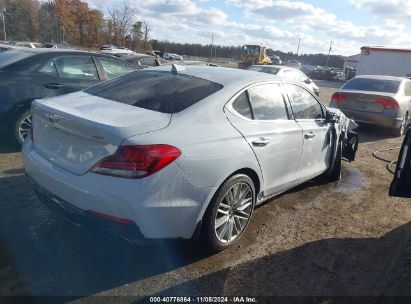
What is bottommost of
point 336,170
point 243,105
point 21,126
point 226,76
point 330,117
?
point 336,170

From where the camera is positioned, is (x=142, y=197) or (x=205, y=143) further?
(x=205, y=143)

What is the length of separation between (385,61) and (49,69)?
3543 cm

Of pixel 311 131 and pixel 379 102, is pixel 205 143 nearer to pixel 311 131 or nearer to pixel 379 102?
pixel 311 131

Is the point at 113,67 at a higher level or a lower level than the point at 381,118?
higher

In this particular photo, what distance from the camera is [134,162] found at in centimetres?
269

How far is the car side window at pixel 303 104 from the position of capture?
14.4ft

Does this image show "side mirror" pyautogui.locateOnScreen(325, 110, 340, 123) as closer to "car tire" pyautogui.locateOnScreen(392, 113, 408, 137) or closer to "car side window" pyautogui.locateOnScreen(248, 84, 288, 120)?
"car side window" pyautogui.locateOnScreen(248, 84, 288, 120)

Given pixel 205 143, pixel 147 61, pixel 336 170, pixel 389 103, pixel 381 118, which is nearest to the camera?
pixel 205 143

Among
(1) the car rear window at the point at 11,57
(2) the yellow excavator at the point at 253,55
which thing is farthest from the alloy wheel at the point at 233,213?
(2) the yellow excavator at the point at 253,55

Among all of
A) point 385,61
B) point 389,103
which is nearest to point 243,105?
point 389,103

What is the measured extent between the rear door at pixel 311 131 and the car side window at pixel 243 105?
0.86 meters

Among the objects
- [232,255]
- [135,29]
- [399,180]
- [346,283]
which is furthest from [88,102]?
[135,29]

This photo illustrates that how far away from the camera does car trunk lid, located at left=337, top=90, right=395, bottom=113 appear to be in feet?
30.6

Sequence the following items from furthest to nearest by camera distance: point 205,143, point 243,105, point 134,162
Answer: point 243,105 → point 205,143 → point 134,162
